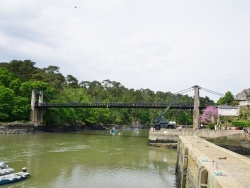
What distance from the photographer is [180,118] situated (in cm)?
12156

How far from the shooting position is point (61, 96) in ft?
323

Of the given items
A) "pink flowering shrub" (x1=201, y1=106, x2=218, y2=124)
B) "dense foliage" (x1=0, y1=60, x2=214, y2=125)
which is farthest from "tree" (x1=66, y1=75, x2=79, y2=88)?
"pink flowering shrub" (x1=201, y1=106, x2=218, y2=124)

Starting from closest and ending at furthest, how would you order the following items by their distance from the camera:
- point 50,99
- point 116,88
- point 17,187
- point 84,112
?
point 17,187 → point 50,99 → point 84,112 → point 116,88

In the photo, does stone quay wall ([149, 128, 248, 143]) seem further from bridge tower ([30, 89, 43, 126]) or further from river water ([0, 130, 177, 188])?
bridge tower ([30, 89, 43, 126])

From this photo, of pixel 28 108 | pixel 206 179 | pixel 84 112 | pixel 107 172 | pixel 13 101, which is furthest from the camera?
pixel 84 112

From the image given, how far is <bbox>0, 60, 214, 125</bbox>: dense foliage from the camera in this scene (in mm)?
73875

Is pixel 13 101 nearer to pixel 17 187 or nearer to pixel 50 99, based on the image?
pixel 50 99

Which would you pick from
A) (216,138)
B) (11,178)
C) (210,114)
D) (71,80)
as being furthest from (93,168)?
(71,80)

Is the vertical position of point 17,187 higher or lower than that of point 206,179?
lower

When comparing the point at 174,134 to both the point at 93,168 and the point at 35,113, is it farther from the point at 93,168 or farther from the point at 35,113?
the point at 35,113

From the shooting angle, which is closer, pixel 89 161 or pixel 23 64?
pixel 89 161

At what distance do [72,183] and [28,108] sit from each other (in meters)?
57.7

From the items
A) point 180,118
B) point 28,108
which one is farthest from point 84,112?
point 180,118

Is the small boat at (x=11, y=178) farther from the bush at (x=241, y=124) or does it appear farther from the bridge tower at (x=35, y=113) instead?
the bridge tower at (x=35, y=113)
